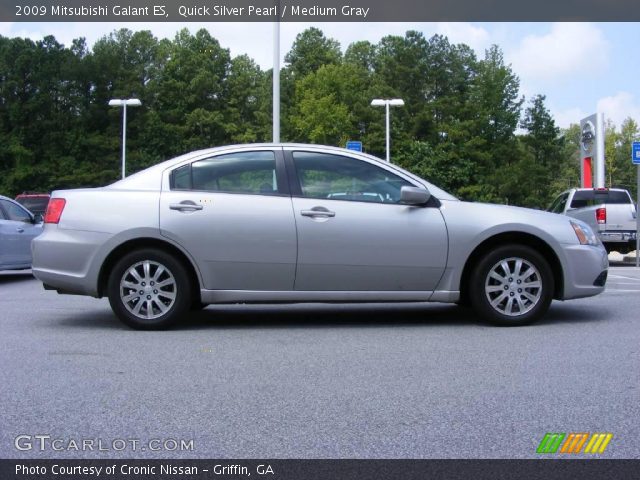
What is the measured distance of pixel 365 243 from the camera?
6.89m

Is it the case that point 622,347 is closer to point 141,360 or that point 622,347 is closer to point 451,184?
point 141,360

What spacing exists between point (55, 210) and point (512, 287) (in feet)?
13.5

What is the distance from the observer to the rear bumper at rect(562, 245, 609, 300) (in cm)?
708

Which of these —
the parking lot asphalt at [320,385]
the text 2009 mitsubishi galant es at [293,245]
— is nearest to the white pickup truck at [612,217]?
the parking lot asphalt at [320,385]

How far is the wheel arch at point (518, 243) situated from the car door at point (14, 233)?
814 centimetres

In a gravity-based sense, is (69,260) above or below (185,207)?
below

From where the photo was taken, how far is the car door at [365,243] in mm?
6883

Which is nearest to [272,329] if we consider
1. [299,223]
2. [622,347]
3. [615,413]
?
[299,223]

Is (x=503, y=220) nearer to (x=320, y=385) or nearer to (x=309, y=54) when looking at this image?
(x=320, y=385)

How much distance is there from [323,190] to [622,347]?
2.78m

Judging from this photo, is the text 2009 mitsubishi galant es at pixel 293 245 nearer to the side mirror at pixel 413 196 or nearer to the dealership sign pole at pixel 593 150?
the side mirror at pixel 413 196

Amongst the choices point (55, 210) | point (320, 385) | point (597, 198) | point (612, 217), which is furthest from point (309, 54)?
point (320, 385)
